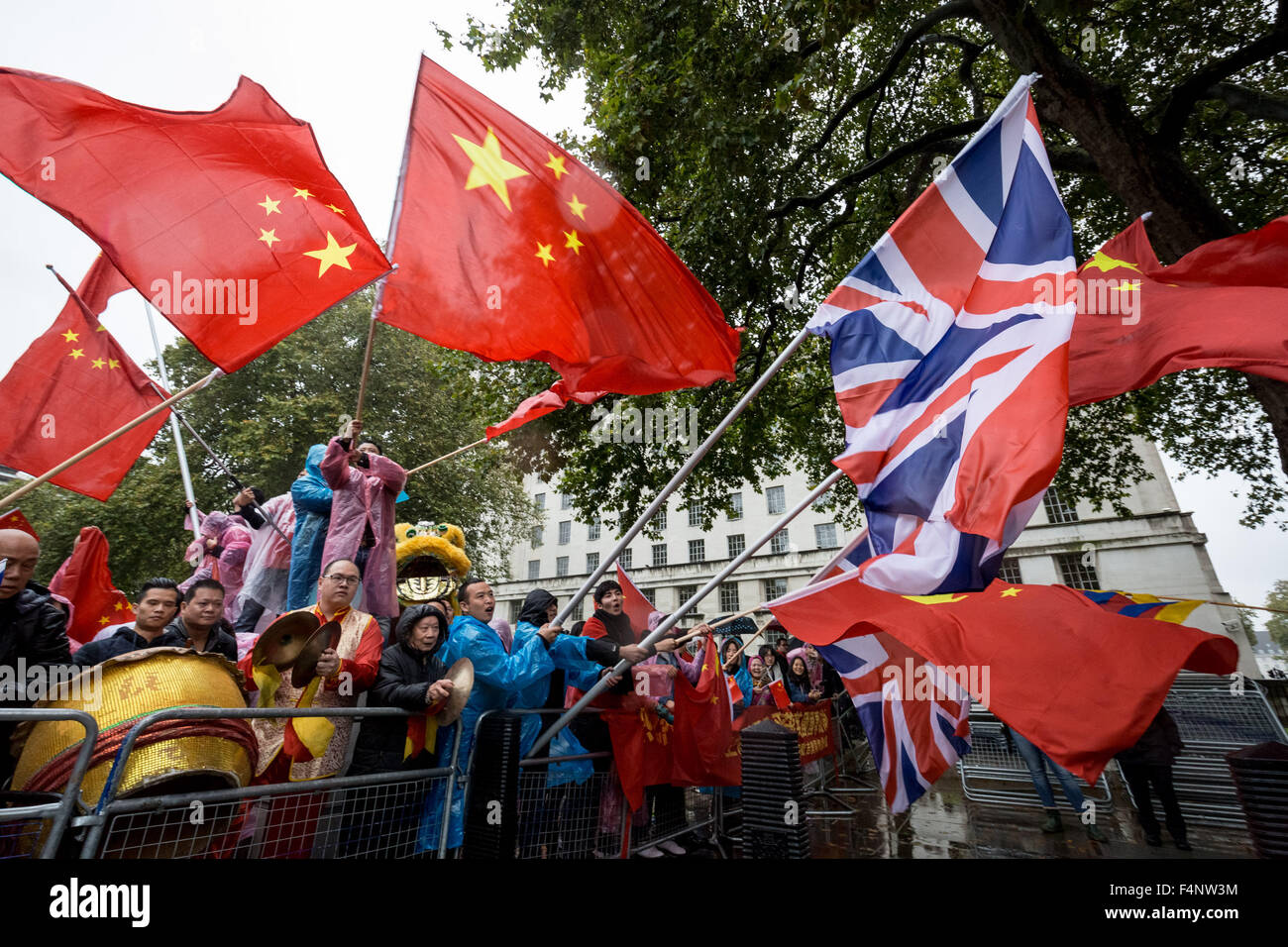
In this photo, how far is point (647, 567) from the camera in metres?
41.6

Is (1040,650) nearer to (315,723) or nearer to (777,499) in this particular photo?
(315,723)

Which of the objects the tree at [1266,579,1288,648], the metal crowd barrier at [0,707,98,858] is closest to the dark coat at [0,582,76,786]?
the metal crowd barrier at [0,707,98,858]

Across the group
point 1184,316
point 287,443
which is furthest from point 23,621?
point 287,443

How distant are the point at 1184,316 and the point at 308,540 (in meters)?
6.48

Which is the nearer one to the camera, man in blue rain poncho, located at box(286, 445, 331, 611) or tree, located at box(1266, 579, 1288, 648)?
man in blue rain poncho, located at box(286, 445, 331, 611)

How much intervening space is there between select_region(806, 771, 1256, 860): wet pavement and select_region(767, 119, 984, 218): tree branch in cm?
812

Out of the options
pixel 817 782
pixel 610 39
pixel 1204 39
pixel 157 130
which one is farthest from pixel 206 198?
pixel 1204 39

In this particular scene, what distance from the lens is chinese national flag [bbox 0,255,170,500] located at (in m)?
4.68

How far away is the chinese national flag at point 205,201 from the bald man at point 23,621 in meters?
1.43

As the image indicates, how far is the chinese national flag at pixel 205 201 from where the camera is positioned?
123 inches

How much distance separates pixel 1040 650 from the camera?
3.11 meters

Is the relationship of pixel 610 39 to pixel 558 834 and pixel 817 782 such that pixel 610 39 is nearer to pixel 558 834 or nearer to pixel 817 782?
pixel 558 834

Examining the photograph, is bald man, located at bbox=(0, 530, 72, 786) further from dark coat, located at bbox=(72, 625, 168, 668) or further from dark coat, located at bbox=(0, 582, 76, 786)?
dark coat, located at bbox=(72, 625, 168, 668)
